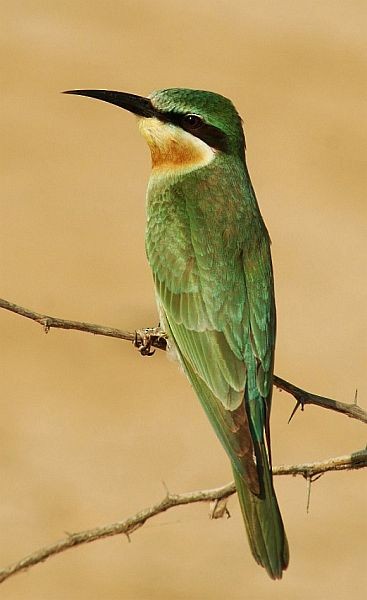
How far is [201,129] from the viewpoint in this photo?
148 inches

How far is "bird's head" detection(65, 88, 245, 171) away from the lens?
A: 3709 millimetres

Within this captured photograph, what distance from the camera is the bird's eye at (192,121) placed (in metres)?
3.72

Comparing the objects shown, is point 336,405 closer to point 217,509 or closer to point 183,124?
point 217,509

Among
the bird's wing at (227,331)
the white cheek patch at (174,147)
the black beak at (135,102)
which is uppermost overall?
the black beak at (135,102)

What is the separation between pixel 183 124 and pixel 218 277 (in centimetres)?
60

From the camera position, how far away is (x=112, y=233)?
684 cm

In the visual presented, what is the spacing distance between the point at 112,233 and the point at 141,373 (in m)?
0.94

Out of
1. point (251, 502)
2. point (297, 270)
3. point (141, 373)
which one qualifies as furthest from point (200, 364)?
point (297, 270)

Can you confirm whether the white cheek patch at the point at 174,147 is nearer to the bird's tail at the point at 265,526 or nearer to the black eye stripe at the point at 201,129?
the black eye stripe at the point at 201,129

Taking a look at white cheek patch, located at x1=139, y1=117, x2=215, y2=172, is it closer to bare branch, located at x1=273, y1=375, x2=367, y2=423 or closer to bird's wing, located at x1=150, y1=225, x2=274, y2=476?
bird's wing, located at x1=150, y1=225, x2=274, y2=476

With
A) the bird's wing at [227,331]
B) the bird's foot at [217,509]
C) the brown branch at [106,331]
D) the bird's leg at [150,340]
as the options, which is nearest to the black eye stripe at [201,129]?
the bird's wing at [227,331]

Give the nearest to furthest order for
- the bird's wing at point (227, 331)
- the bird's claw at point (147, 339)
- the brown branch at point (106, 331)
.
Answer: the brown branch at point (106, 331) → the bird's wing at point (227, 331) → the bird's claw at point (147, 339)

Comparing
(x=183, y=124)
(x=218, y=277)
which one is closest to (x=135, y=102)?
(x=183, y=124)

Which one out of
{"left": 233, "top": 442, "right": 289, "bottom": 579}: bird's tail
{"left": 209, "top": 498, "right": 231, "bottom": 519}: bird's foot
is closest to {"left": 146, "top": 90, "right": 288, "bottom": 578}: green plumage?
{"left": 233, "top": 442, "right": 289, "bottom": 579}: bird's tail
